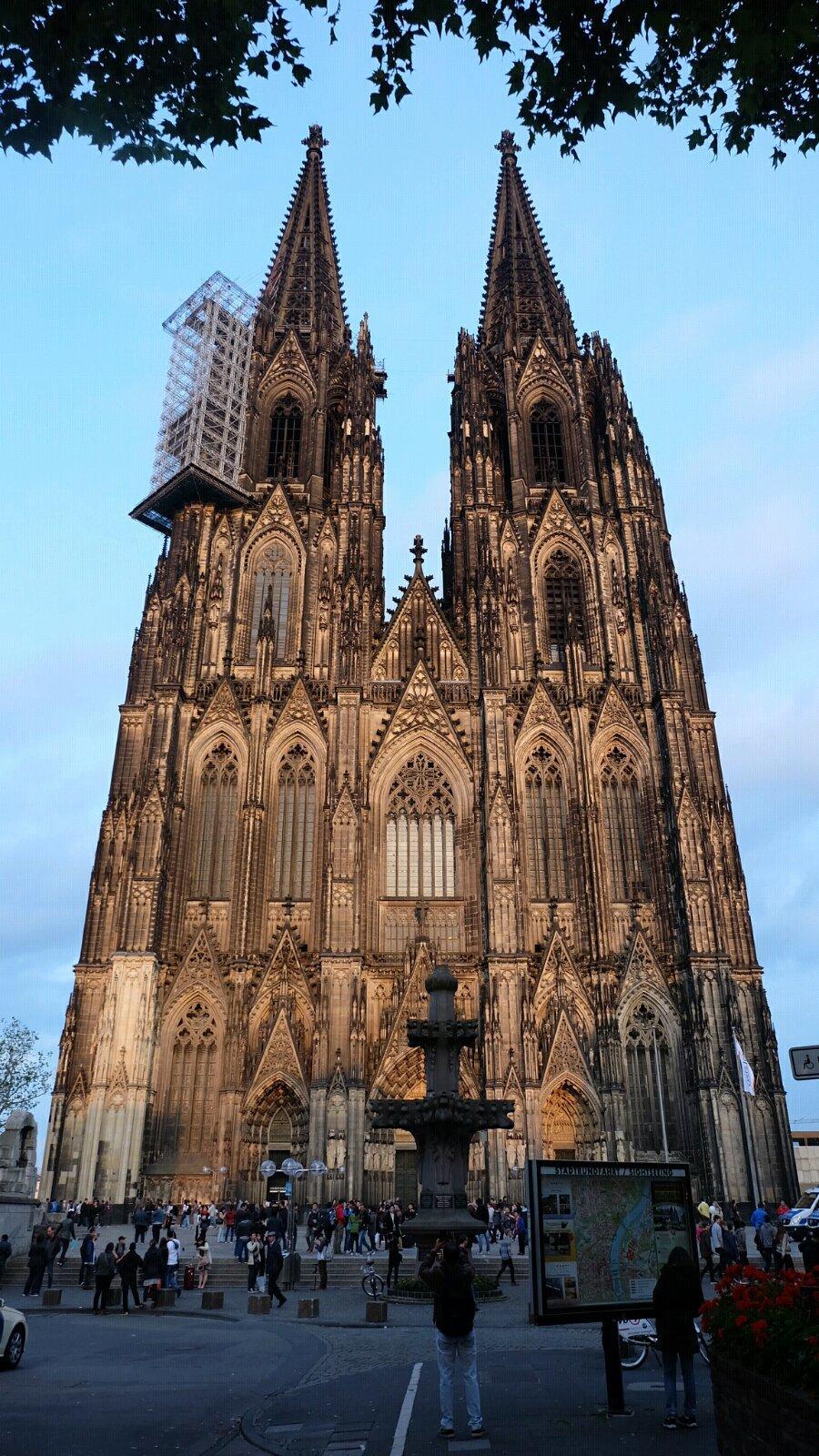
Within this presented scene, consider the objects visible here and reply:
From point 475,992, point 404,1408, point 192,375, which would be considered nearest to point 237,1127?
point 475,992

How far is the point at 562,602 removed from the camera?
139 feet

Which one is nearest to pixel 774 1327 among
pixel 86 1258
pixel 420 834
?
pixel 86 1258

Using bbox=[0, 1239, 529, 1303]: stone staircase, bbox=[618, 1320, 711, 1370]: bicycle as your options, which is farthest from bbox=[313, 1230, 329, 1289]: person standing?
bbox=[618, 1320, 711, 1370]: bicycle

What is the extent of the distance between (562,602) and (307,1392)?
35.3 metres

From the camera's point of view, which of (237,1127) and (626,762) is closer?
(237,1127)

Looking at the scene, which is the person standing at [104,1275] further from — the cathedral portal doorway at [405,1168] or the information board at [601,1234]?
the cathedral portal doorway at [405,1168]

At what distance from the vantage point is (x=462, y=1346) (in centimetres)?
776

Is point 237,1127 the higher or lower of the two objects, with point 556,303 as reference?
lower

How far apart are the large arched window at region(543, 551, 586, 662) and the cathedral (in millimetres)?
165

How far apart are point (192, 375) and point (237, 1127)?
33661mm

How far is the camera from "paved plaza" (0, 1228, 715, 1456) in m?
7.71

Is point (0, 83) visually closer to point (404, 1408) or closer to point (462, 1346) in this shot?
point (462, 1346)

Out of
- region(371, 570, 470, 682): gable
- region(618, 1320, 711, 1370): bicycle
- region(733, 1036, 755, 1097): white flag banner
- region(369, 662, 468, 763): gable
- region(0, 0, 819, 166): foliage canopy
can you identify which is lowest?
region(618, 1320, 711, 1370): bicycle

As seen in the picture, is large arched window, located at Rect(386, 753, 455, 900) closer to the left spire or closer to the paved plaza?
the paved plaza
